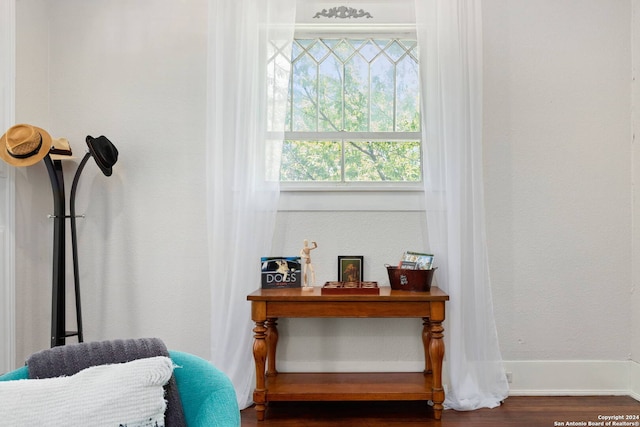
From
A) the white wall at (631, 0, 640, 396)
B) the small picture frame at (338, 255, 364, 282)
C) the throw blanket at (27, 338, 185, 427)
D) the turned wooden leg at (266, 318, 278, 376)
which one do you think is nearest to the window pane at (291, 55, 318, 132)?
the small picture frame at (338, 255, 364, 282)

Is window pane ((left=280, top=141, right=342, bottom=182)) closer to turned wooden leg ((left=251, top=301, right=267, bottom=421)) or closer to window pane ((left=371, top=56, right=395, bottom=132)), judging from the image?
window pane ((left=371, top=56, right=395, bottom=132))

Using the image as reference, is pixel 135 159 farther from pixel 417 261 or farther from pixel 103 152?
pixel 417 261

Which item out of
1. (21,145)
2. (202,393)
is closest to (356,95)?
(21,145)

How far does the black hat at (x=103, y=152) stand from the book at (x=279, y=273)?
3.50 feet

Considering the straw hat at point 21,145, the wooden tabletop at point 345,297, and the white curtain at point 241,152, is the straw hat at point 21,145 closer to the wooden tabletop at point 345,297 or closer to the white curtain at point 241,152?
the white curtain at point 241,152

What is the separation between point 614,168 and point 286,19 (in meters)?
2.27

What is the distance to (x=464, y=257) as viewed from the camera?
309 cm

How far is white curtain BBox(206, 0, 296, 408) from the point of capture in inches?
121

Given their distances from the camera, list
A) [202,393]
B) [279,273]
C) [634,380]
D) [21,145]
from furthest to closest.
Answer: [634,380] < [279,273] < [21,145] < [202,393]

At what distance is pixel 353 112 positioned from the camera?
11.1 feet

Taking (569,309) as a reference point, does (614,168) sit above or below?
above

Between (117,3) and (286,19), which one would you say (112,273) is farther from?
(286,19)

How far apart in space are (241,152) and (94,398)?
1.98 metres

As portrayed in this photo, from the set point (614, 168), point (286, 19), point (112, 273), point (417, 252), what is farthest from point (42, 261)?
point (614, 168)
